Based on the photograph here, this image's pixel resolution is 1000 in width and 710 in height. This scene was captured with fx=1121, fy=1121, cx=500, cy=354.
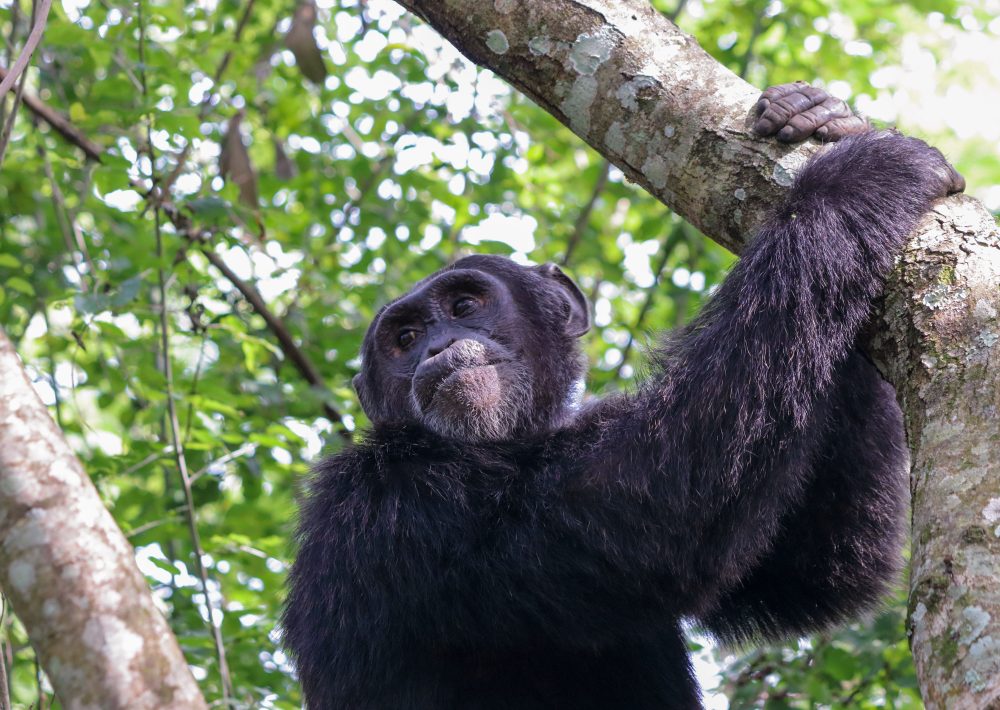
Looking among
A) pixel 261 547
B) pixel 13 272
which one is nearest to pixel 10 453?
pixel 261 547

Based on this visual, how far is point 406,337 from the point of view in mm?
5758

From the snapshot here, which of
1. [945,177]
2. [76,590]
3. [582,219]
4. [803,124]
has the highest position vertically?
[582,219]

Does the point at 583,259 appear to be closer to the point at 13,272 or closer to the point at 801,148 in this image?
the point at 13,272

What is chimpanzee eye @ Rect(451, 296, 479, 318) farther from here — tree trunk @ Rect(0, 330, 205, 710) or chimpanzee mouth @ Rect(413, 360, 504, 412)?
tree trunk @ Rect(0, 330, 205, 710)

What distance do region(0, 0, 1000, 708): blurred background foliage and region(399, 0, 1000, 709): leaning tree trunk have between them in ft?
6.39

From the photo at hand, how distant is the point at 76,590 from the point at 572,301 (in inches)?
167

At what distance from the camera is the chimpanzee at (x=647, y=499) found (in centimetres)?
381

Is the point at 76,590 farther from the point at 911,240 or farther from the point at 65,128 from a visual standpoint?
the point at 65,128

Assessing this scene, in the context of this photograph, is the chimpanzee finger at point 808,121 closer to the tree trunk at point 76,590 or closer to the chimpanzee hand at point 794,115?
the chimpanzee hand at point 794,115

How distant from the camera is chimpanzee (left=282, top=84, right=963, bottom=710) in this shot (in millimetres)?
3809

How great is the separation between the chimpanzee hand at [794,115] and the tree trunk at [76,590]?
2.45m

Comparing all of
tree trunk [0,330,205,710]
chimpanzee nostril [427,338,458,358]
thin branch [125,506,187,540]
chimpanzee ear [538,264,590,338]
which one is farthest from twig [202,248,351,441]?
tree trunk [0,330,205,710]

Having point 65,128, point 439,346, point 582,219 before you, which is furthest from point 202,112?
point 582,219

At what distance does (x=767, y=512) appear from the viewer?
12.9 ft
